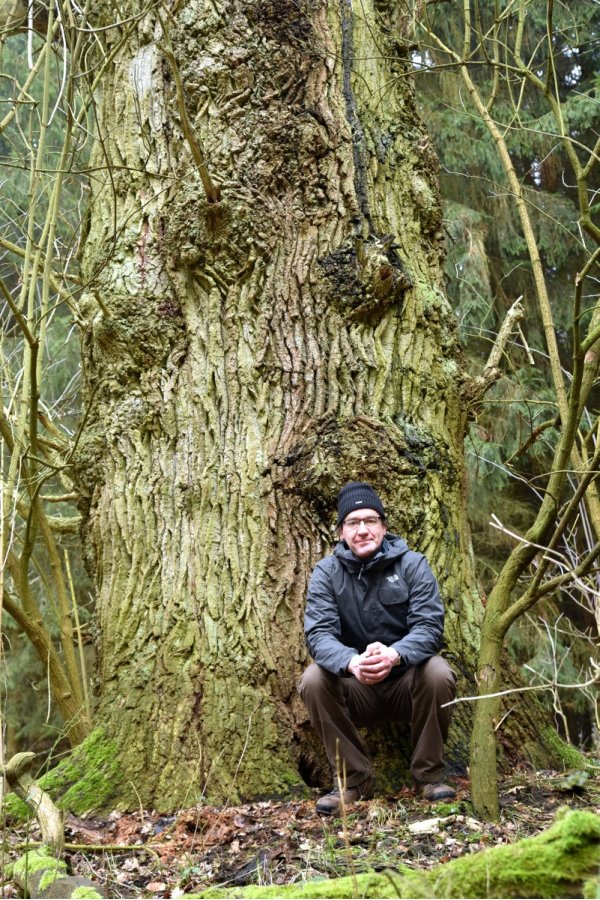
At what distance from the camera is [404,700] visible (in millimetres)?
3965

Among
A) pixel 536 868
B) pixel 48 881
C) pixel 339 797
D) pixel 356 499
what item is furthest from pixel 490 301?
pixel 536 868

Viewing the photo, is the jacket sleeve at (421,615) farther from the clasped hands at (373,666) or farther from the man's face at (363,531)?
the man's face at (363,531)

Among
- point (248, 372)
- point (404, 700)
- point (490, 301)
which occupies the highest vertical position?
point (490, 301)

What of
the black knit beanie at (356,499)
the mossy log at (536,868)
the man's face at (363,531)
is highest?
the black knit beanie at (356,499)

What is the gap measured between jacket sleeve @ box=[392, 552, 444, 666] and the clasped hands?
6 cm

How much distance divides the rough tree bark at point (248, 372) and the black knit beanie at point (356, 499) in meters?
0.16

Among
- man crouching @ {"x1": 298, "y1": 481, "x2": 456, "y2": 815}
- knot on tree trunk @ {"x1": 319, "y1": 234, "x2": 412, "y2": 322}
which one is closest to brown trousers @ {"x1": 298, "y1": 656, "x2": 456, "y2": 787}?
man crouching @ {"x1": 298, "y1": 481, "x2": 456, "y2": 815}

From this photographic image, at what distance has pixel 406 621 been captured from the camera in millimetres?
4117

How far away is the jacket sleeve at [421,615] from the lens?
12.7 feet

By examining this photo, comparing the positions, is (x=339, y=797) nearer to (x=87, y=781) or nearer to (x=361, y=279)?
(x=87, y=781)

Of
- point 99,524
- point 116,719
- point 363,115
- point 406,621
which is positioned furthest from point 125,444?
point 363,115

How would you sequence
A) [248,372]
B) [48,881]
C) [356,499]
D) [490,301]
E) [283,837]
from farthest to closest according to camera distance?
[490,301]
[248,372]
[356,499]
[283,837]
[48,881]

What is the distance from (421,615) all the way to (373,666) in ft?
1.16

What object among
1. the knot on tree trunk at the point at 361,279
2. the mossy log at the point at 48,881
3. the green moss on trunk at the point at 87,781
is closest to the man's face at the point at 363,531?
the knot on tree trunk at the point at 361,279
